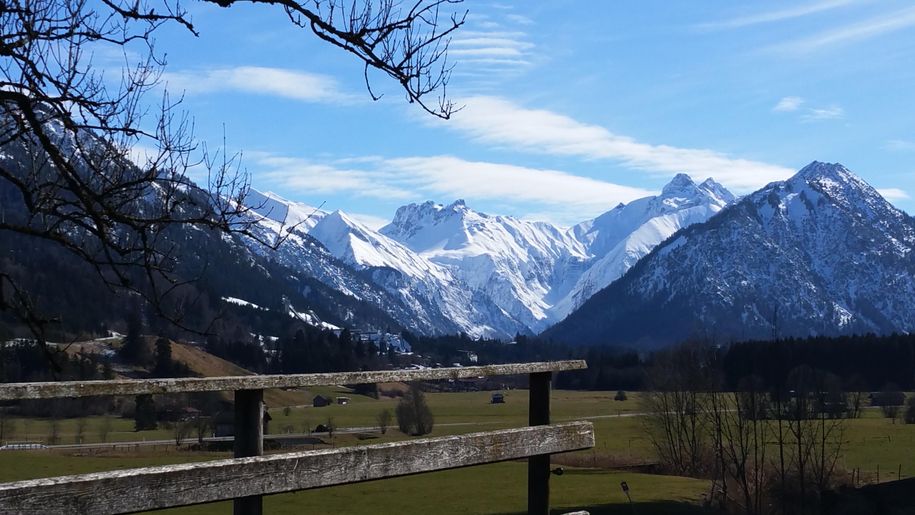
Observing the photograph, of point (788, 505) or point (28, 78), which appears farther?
point (788, 505)

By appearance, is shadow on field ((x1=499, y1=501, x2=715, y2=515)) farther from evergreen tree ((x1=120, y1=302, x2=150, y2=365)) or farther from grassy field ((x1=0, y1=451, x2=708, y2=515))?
evergreen tree ((x1=120, y1=302, x2=150, y2=365))

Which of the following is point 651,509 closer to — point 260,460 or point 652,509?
point 652,509

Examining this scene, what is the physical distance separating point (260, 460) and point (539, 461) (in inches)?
95.4

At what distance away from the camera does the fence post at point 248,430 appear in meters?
4.78

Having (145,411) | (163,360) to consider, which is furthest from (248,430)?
(163,360)

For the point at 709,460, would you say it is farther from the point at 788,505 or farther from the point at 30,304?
the point at 30,304

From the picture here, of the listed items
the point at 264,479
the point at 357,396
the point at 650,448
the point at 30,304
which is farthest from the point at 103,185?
the point at 357,396

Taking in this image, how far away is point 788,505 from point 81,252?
57.7 m

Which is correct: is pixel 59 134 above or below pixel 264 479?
above

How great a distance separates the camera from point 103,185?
721cm

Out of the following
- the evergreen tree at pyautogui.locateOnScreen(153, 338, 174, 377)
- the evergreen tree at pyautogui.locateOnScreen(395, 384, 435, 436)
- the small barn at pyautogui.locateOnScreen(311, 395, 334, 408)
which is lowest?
the small barn at pyautogui.locateOnScreen(311, 395, 334, 408)

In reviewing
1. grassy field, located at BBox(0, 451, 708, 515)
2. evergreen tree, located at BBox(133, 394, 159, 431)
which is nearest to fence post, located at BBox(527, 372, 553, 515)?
evergreen tree, located at BBox(133, 394, 159, 431)

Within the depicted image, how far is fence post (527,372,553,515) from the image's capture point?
6340mm

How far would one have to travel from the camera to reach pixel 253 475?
4445 mm
